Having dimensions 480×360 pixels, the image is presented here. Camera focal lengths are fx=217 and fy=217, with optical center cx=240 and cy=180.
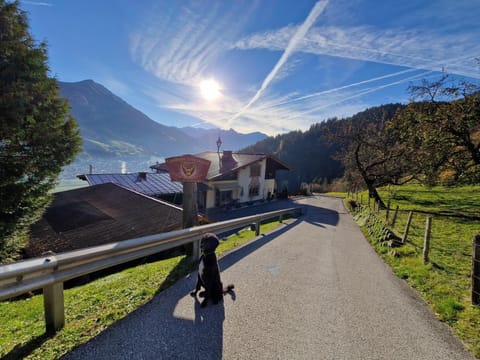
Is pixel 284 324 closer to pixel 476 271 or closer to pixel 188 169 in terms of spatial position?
pixel 476 271

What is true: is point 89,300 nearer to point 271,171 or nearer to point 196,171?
point 196,171

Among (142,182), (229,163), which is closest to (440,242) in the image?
(229,163)

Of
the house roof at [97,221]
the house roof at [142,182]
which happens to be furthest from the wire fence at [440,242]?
the house roof at [142,182]

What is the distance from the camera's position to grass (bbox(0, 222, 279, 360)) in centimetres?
203

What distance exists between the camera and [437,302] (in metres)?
3.70

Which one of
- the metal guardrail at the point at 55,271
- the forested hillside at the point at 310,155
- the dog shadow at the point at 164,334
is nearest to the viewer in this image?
the metal guardrail at the point at 55,271

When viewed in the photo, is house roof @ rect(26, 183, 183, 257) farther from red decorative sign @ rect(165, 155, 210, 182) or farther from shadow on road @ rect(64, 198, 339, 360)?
shadow on road @ rect(64, 198, 339, 360)

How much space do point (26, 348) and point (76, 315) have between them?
61cm

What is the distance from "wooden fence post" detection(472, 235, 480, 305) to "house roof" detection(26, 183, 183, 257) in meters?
7.96

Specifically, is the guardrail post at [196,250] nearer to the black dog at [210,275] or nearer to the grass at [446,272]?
the black dog at [210,275]

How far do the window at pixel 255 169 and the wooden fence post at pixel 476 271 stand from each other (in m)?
23.4

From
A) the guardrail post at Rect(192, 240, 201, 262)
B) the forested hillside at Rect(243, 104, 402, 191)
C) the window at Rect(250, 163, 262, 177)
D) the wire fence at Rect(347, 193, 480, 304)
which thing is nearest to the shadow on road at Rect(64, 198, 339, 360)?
the guardrail post at Rect(192, 240, 201, 262)

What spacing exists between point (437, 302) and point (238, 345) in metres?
3.66

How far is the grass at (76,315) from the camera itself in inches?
79.9
